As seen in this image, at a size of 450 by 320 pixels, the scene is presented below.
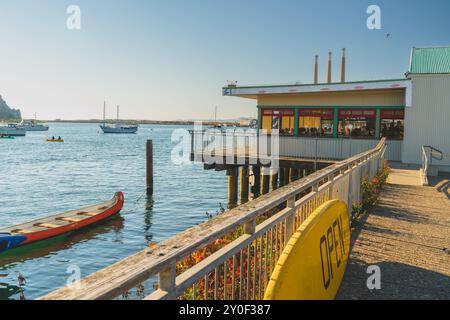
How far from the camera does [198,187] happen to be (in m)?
39.4

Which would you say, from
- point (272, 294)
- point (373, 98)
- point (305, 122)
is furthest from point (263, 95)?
point (272, 294)

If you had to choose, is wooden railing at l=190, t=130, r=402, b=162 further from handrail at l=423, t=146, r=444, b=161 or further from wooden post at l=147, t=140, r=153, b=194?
wooden post at l=147, t=140, r=153, b=194

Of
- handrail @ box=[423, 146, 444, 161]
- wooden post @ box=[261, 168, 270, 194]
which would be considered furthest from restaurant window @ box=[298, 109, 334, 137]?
handrail @ box=[423, 146, 444, 161]

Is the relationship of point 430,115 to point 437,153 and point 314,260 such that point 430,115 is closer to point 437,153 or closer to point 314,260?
point 437,153

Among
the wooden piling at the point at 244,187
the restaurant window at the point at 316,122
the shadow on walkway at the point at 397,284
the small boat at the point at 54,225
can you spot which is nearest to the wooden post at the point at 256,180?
the wooden piling at the point at 244,187

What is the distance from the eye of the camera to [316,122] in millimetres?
25047

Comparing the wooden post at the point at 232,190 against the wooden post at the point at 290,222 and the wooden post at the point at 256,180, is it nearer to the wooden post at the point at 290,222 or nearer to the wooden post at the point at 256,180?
the wooden post at the point at 256,180

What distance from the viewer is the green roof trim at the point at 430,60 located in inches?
866

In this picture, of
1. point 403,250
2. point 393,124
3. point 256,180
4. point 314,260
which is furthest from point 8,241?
point 393,124

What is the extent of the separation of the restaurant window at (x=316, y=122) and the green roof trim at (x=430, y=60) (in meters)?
4.95

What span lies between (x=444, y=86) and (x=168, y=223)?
52.7 ft

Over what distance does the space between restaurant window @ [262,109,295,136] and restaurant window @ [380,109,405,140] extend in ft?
16.6

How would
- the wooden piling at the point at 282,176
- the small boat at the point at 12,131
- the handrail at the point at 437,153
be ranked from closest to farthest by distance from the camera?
the handrail at the point at 437,153
the wooden piling at the point at 282,176
the small boat at the point at 12,131

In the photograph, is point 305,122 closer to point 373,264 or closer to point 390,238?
point 390,238
